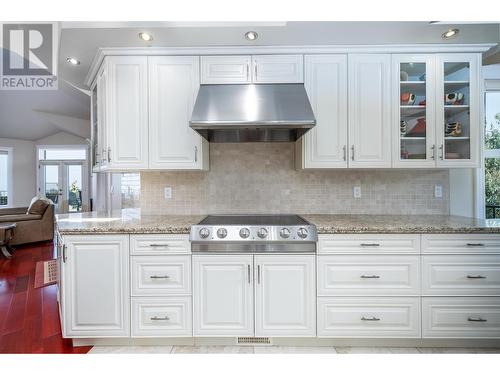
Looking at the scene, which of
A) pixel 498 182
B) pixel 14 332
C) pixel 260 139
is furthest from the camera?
pixel 498 182

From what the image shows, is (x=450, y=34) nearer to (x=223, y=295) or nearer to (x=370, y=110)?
(x=370, y=110)

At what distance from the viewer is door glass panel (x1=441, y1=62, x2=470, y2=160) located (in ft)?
7.42

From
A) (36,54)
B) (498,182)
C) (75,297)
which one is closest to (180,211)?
(75,297)

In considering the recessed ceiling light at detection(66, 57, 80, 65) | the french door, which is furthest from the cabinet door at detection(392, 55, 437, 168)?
the french door

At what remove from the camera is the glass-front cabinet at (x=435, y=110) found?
7.38 ft

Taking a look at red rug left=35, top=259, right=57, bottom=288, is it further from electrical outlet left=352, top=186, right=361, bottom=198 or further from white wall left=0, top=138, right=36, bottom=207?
white wall left=0, top=138, right=36, bottom=207

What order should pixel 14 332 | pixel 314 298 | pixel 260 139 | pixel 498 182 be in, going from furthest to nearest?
1. pixel 498 182
2. pixel 260 139
3. pixel 14 332
4. pixel 314 298

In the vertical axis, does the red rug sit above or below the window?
Result: below

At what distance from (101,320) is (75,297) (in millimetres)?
253

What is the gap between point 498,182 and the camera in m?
2.73

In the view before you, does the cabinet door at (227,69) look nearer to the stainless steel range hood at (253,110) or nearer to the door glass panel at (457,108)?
the stainless steel range hood at (253,110)

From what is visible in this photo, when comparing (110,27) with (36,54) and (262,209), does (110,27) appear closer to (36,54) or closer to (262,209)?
(36,54)

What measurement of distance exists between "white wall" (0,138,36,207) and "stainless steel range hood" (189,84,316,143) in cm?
817

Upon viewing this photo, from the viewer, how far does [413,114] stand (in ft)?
7.50
